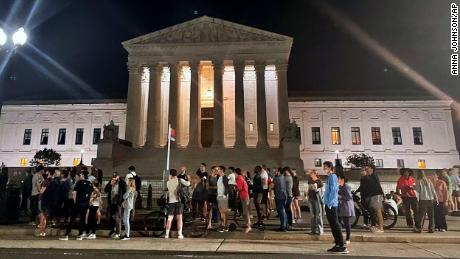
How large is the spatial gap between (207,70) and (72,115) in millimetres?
25780

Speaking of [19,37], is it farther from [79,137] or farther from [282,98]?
[79,137]

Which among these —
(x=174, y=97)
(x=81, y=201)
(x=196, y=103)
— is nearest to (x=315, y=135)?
(x=196, y=103)

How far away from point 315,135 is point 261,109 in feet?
59.5

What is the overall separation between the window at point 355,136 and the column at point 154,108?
2994cm

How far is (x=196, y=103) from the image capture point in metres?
37.2

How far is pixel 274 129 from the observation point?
44.2 m

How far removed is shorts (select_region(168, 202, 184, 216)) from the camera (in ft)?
34.1

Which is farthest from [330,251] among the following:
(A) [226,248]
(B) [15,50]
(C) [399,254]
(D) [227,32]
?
(D) [227,32]

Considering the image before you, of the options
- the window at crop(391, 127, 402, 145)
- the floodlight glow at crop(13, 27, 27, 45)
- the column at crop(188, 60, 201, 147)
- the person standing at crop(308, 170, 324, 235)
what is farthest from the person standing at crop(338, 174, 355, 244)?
the window at crop(391, 127, 402, 145)

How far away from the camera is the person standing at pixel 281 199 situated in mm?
11164

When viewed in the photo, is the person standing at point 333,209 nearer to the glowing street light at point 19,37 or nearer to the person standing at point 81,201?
the person standing at point 81,201

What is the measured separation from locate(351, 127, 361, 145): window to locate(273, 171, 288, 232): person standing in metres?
43.1

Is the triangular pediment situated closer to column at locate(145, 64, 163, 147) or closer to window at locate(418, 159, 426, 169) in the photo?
column at locate(145, 64, 163, 147)

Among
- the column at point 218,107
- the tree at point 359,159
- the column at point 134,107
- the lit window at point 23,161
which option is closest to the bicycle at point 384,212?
the column at point 218,107
